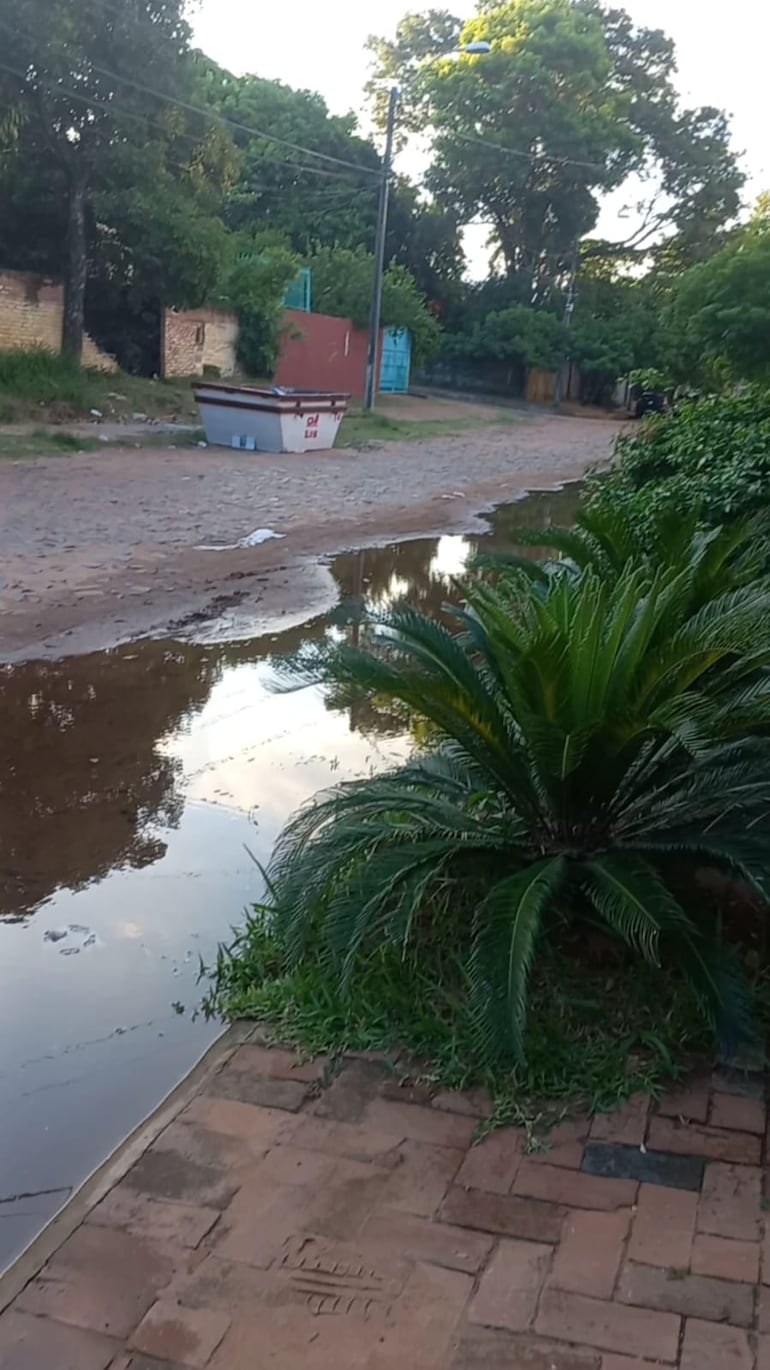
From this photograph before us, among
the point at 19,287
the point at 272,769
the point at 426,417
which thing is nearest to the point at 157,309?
the point at 19,287

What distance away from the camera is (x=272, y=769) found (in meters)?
5.77

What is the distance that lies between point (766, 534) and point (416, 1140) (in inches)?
152

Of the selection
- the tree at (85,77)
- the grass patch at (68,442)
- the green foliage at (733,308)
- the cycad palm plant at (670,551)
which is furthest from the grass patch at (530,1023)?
the tree at (85,77)

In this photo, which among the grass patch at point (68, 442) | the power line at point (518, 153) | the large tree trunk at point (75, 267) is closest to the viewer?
the grass patch at point (68, 442)

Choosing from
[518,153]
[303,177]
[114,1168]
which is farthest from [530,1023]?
[518,153]

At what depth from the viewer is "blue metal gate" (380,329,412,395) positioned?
1362 inches

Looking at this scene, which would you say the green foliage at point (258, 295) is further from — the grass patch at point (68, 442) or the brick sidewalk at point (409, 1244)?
the brick sidewalk at point (409, 1244)

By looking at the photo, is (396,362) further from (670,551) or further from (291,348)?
(670,551)

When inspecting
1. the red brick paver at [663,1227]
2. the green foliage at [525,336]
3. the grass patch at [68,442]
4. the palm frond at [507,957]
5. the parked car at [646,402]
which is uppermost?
the green foliage at [525,336]

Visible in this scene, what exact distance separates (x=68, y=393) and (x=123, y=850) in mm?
16355

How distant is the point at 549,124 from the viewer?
3678 centimetres

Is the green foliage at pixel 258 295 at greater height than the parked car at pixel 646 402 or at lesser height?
greater

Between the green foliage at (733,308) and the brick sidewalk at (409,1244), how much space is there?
10434mm

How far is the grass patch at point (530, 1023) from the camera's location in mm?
3053
